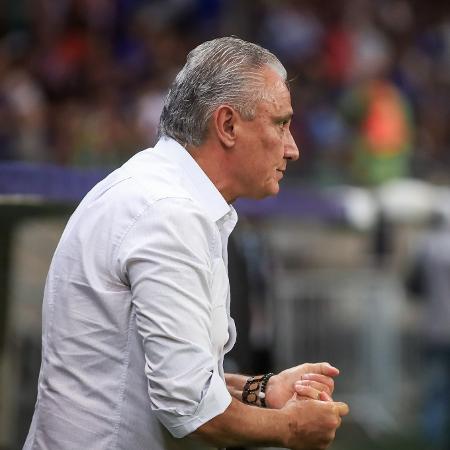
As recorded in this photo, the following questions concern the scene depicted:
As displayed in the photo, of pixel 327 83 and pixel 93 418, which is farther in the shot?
pixel 327 83

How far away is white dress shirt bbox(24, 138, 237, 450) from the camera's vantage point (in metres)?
2.72

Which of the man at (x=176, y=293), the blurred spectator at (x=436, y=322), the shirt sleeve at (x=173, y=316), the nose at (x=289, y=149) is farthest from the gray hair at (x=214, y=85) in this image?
the blurred spectator at (x=436, y=322)

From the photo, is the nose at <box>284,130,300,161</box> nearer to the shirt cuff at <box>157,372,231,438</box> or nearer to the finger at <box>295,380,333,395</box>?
the finger at <box>295,380,333,395</box>

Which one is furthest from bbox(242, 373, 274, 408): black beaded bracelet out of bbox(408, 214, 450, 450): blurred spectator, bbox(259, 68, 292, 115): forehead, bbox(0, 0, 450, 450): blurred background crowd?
bbox(408, 214, 450, 450): blurred spectator

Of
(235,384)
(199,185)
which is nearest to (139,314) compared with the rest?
(199,185)

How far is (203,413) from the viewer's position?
274 cm

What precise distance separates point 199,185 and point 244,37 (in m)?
10.5

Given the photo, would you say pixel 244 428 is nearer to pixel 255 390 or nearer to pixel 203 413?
pixel 203 413

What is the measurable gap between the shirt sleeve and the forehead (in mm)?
444

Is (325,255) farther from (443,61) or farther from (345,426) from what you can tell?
(443,61)

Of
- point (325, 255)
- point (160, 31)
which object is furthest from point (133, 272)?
point (160, 31)

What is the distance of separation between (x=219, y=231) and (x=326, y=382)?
1.53 feet

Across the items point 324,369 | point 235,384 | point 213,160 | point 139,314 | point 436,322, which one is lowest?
point 436,322

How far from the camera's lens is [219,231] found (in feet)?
9.99
